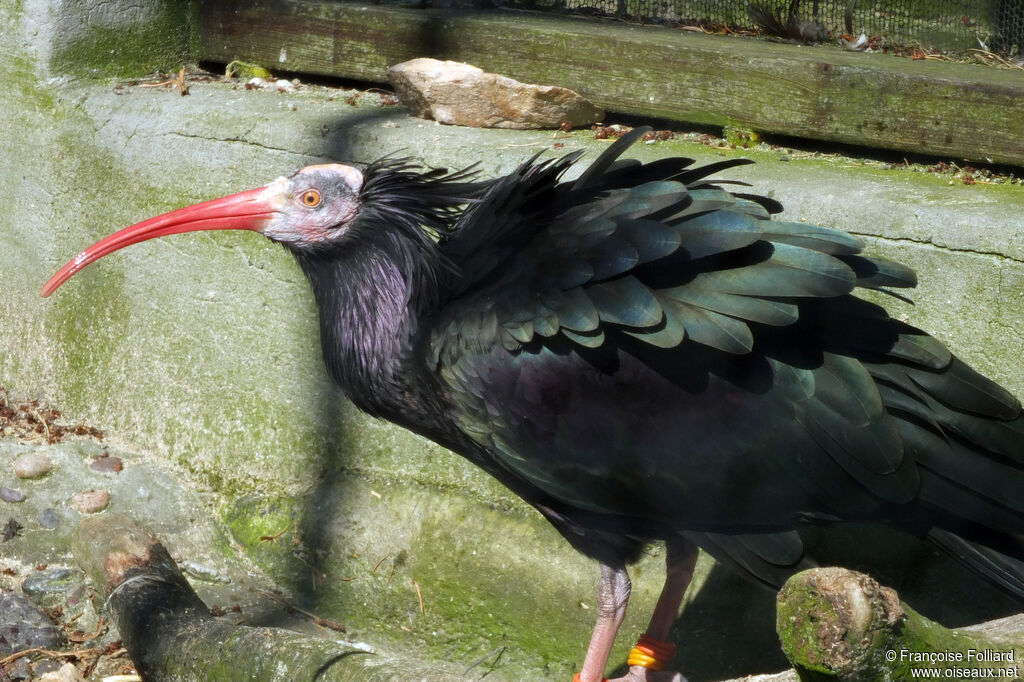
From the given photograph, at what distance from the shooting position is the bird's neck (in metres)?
3.04

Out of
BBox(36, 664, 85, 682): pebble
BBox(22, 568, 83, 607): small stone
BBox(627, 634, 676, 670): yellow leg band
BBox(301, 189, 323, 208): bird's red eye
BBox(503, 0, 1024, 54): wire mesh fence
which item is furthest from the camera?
BBox(503, 0, 1024, 54): wire mesh fence

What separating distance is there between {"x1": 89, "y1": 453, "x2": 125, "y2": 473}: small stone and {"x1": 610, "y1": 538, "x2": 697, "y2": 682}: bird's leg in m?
2.22

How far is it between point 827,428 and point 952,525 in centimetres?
43

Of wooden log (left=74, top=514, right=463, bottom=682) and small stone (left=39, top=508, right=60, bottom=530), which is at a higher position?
wooden log (left=74, top=514, right=463, bottom=682)

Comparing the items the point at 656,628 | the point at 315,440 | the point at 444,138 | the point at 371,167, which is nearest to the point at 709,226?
the point at 371,167

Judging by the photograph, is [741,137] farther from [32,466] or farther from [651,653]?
[32,466]

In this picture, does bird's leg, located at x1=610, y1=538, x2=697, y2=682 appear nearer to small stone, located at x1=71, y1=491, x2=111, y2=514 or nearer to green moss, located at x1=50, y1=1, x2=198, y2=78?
small stone, located at x1=71, y1=491, x2=111, y2=514

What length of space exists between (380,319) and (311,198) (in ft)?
1.32

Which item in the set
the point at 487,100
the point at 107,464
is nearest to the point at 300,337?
the point at 107,464

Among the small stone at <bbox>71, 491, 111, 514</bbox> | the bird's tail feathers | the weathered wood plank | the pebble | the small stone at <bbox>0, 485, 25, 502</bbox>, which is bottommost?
the pebble

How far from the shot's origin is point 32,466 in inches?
178

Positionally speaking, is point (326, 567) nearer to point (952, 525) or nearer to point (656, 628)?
point (656, 628)

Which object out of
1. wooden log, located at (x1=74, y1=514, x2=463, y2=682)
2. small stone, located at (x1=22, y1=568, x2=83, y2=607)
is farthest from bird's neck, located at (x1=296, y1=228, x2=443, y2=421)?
small stone, located at (x1=22, y1=568, x2=83, y2=607)

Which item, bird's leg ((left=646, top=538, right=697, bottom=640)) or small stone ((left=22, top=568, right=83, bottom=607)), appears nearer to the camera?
bird's leg ((left=646, top=538, right=697, bottom=640))
